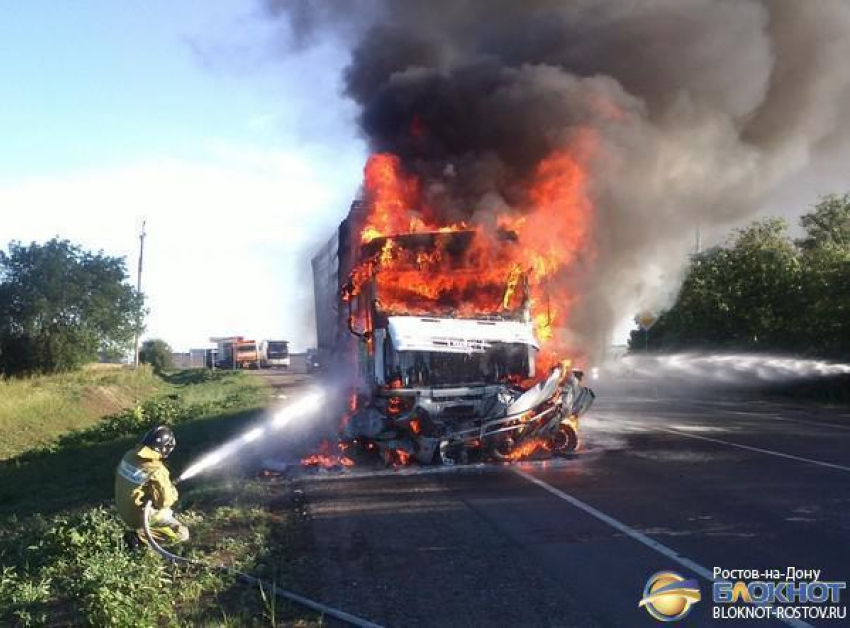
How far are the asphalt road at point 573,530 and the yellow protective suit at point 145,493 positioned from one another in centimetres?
125

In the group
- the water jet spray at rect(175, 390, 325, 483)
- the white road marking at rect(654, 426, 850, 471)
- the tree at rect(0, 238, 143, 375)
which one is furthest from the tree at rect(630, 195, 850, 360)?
the tree at rect(0, 238, 143, 375)

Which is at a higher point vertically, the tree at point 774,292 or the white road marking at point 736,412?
the tree at point 774,292

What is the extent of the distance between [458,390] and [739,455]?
4174mm

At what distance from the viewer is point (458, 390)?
10180mm

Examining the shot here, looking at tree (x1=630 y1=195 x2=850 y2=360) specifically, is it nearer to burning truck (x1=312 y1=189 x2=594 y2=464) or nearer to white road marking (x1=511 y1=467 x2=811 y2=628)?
burning truck (x1=312 y1=189 x2=594 y2=464)

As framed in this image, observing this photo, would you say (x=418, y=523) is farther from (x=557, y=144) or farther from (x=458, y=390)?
(x=557, y=144)

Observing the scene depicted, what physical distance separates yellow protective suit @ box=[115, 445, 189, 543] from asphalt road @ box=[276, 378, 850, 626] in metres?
1.25

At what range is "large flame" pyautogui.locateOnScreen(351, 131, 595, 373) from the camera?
10945 mm

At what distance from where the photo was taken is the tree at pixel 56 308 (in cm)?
3500

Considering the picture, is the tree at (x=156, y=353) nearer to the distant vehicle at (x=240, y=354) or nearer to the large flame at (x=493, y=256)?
the distant vehicle at (x=240, y=354)

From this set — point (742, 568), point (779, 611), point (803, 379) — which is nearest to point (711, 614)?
point (779, 611)

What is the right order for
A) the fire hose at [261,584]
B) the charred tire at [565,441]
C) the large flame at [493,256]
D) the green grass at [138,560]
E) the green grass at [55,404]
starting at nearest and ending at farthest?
the fire hose at [261,584], the green grass at [138,560], the large flame at [493,256], the charred tire at [565,441], the green grass at [55,404]

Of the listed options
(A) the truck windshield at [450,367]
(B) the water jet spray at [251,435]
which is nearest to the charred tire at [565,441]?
(A) the truck windshield at [450,367]

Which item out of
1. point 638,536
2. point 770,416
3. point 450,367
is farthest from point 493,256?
point 770,416
